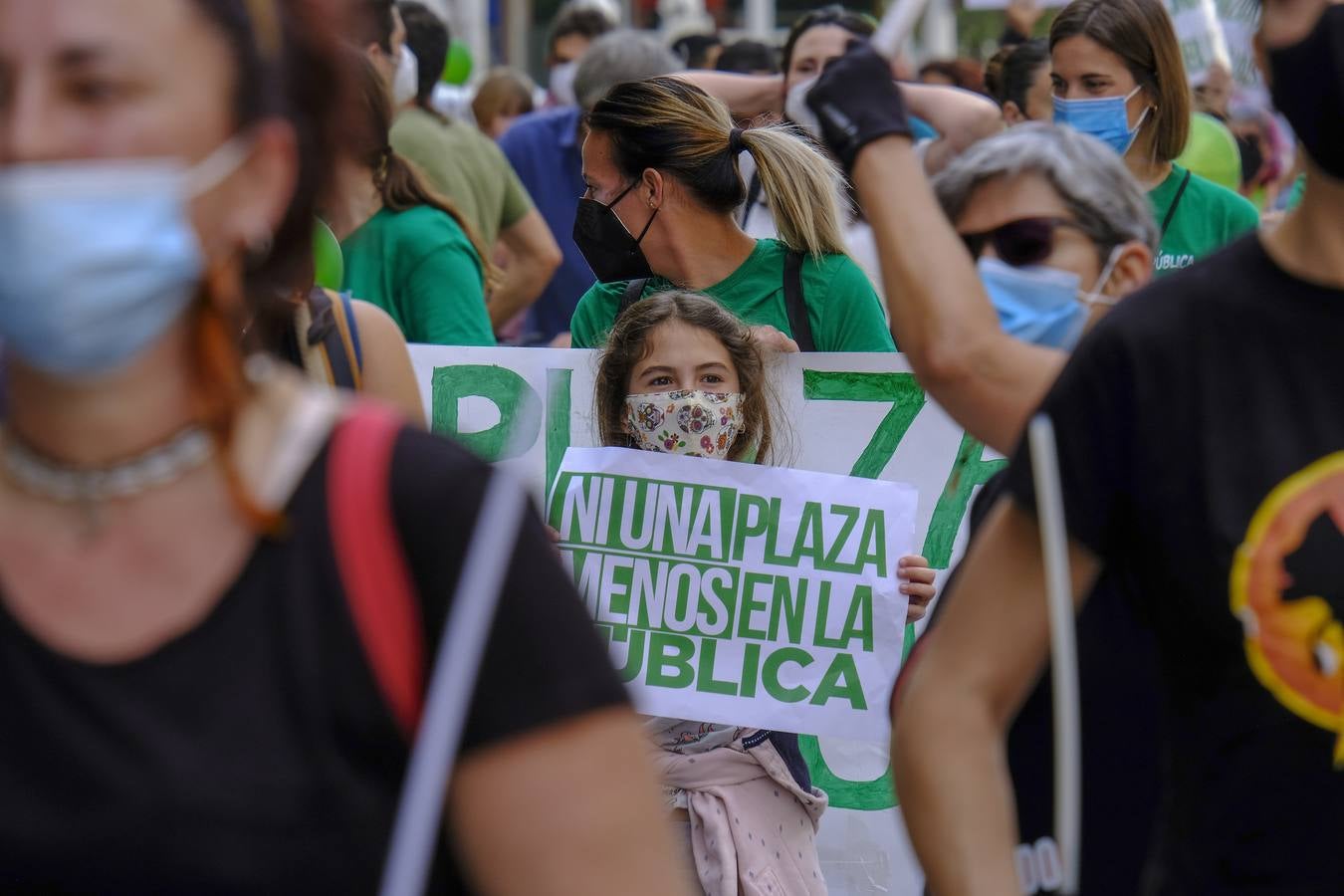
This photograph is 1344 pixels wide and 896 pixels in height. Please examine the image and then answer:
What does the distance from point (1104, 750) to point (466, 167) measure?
4.55m

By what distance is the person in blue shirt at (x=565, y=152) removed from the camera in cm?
752

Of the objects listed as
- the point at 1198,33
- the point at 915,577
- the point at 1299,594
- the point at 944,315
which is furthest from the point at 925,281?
the point at 1198,33

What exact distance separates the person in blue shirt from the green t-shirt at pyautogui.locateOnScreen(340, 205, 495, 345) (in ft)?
7.16

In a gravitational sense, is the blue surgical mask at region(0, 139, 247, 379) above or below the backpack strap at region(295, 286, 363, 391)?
above

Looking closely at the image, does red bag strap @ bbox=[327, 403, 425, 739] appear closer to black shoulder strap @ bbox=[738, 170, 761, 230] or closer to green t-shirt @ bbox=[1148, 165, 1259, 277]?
green t-shirt @ bbox=[1148, 165, 1259, 277]

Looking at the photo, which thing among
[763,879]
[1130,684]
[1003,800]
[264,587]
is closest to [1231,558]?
[1003,800]

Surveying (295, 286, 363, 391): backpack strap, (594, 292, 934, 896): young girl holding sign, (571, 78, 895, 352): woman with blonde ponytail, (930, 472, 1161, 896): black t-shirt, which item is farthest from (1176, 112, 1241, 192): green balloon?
(930, 472, 1161, 896): black t-shirt

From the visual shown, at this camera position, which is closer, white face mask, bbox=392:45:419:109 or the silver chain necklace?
the silver chain necklace

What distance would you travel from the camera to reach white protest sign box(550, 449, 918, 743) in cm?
423

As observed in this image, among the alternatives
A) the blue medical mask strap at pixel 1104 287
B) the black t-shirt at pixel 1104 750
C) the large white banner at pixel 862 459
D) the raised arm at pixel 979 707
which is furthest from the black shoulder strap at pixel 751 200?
the raised arm at pixel 979 707

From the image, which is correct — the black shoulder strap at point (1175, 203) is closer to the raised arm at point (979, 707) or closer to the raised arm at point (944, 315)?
the raised arm at point (944, 315)

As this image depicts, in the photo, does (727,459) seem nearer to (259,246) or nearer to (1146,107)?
(1146,107)

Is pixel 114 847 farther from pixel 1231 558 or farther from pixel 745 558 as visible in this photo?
pixel 745 558

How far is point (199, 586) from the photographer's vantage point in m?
1.54
